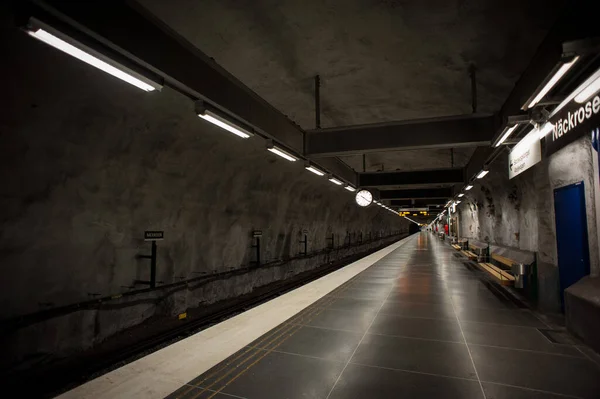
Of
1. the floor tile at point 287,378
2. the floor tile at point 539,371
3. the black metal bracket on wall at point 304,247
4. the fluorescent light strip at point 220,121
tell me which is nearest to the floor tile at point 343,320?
the floor tile at point 287,378

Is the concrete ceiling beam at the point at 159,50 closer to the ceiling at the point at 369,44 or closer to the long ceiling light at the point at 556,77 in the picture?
the ceiling at the point at 369,44

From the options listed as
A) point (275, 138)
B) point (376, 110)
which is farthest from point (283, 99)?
point (376, 110)

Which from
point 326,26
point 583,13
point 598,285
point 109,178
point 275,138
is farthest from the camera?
point 275,138

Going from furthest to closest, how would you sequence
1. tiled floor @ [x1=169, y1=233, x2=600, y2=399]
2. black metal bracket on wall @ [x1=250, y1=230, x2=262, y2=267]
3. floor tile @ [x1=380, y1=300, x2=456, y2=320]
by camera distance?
black metal bracket on wall @ [x1=250, y1=230, x2=262, y2=267], floor tile @ [x1=380, y1=300, x2=456, y2=320], tiled floor @ [x1=169, y1=233, x2=600, y2=399]

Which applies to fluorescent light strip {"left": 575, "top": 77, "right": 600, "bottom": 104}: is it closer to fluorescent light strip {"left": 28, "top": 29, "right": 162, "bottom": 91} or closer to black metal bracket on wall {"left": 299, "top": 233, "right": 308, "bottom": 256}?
fluorescent light strip {"left": 28, "top": 29, "right": 162, "bottom": 91}

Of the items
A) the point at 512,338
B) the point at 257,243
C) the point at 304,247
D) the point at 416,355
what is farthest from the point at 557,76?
the point at 304,247

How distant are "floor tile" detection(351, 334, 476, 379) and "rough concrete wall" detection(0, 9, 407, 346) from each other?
16.1 feet

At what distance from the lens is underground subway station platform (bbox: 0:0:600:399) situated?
3326mm

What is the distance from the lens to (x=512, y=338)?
4613mm

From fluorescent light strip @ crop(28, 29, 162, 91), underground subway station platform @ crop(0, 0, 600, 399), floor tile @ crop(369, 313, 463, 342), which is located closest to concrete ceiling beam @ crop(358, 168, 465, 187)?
underground subway station platform @ crop(0, 0, 600, 399)

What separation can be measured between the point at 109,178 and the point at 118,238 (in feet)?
3.99

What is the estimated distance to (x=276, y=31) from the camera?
4.16m

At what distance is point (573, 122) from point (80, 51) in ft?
20.5

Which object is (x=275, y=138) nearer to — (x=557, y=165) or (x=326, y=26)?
(x=326, y=26)
